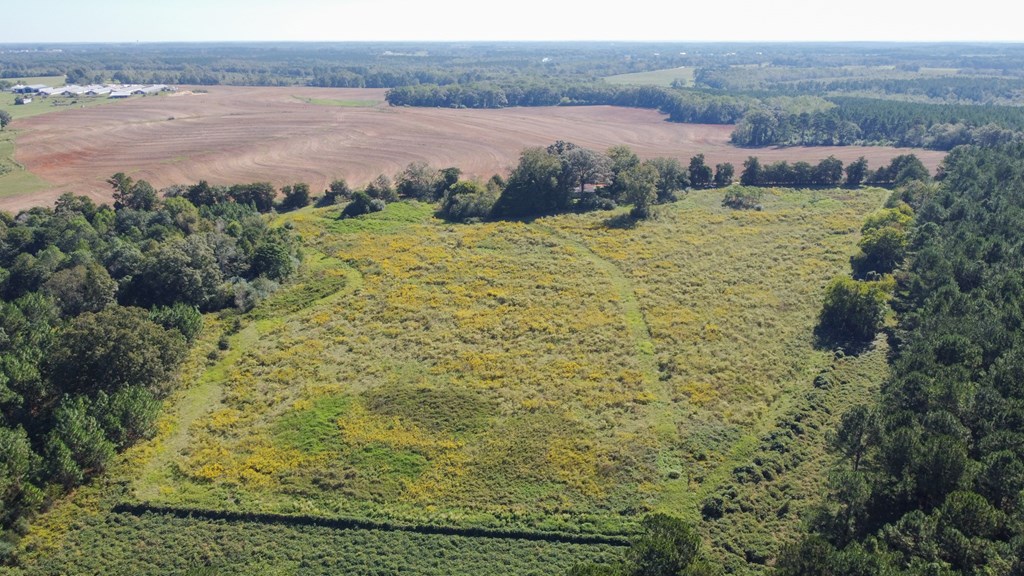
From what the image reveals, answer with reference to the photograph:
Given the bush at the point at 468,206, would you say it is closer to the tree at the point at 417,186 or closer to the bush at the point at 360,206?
the tree at the point at 417,186

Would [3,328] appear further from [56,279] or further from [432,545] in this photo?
[432,545]

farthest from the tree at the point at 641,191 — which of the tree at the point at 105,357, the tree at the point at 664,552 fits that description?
the tree at the point at 105,357

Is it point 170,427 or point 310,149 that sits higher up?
point 310,149

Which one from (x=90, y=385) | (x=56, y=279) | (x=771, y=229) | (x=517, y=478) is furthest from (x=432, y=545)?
(x=771, y=229)

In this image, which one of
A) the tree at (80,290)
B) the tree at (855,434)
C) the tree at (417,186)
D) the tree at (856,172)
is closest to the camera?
the tree at (855,434)

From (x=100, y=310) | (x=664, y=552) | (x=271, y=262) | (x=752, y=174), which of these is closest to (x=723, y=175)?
(x=752, y=174)

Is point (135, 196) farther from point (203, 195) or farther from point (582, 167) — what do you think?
point (582, 167)

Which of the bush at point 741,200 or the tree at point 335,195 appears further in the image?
the tree at point 335,195

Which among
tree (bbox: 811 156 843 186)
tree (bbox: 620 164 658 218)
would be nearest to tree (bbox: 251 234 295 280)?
tree (bbox: 620 164 658 218)
